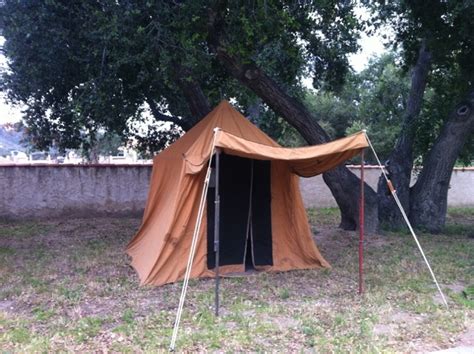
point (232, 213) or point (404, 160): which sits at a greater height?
point (404, 160)

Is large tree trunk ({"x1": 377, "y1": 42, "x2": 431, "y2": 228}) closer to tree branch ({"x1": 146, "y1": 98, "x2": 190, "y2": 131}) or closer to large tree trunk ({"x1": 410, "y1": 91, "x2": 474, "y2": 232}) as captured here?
large tree trunk ({"x1": 410, "y1": 91, "x2": 474, "y2": 232})

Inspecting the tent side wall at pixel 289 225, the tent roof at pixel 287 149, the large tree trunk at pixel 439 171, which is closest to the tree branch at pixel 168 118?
the tent side wall at pixel 289 225

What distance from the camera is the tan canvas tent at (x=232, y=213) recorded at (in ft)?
22.2

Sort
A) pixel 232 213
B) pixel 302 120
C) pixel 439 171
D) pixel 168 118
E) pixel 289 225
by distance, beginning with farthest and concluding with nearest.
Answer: pixel 168 118 < pixel 439 171 < pixel 302 120 < pixel 289 225 < pixel 232 213

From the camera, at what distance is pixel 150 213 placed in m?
8.45

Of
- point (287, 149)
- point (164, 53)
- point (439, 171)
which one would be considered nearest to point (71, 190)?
point (164, 53)

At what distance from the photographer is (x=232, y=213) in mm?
7277

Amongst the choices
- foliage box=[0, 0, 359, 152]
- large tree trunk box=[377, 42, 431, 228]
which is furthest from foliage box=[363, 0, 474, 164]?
foliage box=[0, 0, 359, 152]

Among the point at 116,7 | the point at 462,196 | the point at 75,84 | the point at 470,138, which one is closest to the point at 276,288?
the point at 116,7

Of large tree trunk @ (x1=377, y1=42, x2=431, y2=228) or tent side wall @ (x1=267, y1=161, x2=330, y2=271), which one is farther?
large tree trunk @ (x1=377, y1=42, x2=431, y2=228)

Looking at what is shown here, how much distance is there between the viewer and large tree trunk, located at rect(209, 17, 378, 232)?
8695 millimetres

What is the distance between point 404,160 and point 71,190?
330 inches

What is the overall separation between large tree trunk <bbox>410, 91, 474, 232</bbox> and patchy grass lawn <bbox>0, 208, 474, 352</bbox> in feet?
7.79

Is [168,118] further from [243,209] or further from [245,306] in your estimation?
[245,306]
